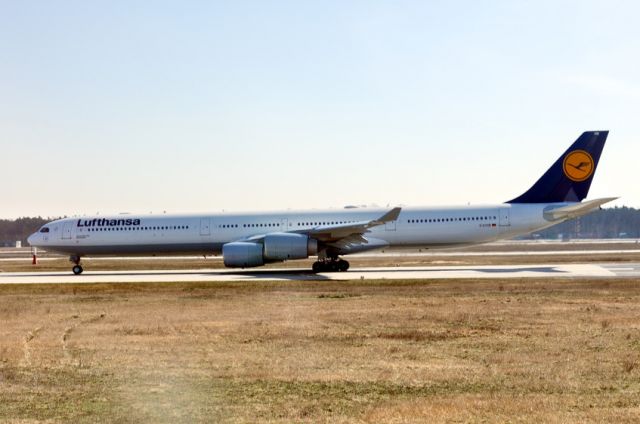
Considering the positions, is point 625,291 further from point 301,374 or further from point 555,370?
point 301,374

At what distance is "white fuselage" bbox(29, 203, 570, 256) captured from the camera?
36.2 meters

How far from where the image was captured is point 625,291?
70.1 feet

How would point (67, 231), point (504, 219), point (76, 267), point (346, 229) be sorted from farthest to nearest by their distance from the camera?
point (67, 231) → point (76, 267) → point (504, 219) → point (346, 229)

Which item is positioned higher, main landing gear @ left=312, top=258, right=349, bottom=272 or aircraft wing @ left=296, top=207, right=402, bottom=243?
aircraft wing @ left=296, top=207, right=402, bottom=243

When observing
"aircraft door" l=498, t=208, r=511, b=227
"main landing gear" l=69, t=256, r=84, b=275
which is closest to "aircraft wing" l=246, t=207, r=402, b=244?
"aircraft door" l=498, t=208, r=511, b=227

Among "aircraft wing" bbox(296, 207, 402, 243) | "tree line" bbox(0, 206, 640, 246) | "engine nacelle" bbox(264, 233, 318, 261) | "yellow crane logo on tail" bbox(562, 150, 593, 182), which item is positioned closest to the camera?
"engine nacelle" bbox(264, 233, 318, 261)

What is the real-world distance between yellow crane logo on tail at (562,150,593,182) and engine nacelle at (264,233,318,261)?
13740mm

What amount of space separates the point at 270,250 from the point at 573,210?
14.7m

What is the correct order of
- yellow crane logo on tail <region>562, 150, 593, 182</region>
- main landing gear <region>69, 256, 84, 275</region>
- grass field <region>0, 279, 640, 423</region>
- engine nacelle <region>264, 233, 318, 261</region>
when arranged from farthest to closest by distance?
main landing gear <region>69, 256, 84, 275</region>
yellow crane logo on tail <region>562, 150, 593, 182</region>
engine nacelle <region>264, 233, 318, 261</region>
grass field <region>0, 279, 640, 423</region>

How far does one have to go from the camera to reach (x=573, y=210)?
35.0m

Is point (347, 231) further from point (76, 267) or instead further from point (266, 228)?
point (76, 267)

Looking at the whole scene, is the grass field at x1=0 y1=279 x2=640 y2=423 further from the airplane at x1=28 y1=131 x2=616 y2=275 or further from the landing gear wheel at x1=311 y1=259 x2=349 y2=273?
the airplane at x1=28 y1=131 x2=616 y2=275

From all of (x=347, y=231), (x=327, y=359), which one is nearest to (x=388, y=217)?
(x=347, y=231)

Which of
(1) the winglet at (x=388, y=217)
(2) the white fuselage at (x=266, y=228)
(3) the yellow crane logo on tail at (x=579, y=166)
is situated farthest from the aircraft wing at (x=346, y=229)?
(3) the yellow crane logo on tail at (x=579, y=166)
